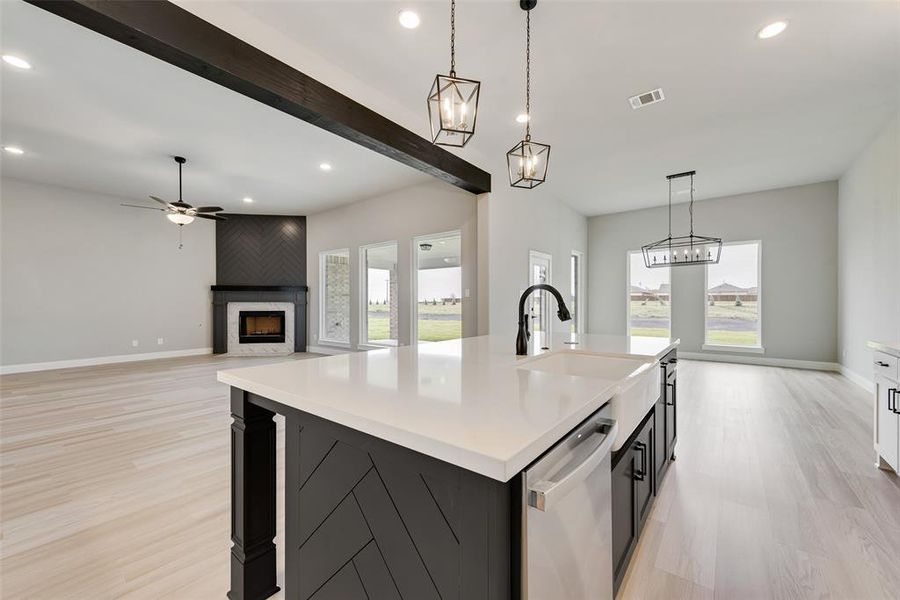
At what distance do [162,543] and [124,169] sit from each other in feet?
18.9

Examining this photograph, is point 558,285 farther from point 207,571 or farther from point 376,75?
point 207,571

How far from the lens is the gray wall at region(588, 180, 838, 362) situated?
6023 millimetres

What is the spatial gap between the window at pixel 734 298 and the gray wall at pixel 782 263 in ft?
0.40

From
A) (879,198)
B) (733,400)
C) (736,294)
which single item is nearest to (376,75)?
(733,400)

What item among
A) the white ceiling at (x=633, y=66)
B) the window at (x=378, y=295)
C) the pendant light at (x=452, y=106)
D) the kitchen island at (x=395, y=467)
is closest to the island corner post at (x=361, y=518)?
the kitchen island at (x=395, y=467)

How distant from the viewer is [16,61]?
289 centimetres

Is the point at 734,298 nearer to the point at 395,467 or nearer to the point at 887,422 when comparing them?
the point at 887,422

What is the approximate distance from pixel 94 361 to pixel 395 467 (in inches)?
333

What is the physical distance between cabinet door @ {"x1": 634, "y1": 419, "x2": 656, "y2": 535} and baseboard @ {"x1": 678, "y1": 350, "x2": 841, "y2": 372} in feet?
20.5

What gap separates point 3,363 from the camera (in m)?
5.73

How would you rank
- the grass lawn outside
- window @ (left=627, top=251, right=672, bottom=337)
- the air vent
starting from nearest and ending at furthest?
the air vent → the grass lawn outside → window @ (left=627, top=251, right=672, bottom=337)

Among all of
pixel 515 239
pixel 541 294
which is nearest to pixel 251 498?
pixel 515 239

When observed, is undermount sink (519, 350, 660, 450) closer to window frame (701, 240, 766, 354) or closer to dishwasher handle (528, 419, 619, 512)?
dishwasher handle (528, 419, 619, 512)

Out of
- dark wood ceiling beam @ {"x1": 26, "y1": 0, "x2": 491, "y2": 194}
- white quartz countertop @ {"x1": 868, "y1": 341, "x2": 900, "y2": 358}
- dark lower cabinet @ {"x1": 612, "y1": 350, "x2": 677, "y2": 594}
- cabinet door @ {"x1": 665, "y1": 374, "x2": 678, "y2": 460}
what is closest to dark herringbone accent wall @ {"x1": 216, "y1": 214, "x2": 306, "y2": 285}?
dark wood ceiling beam @ {"x1": 26, "y1": 0, "x2": 491, "y2": 194}
